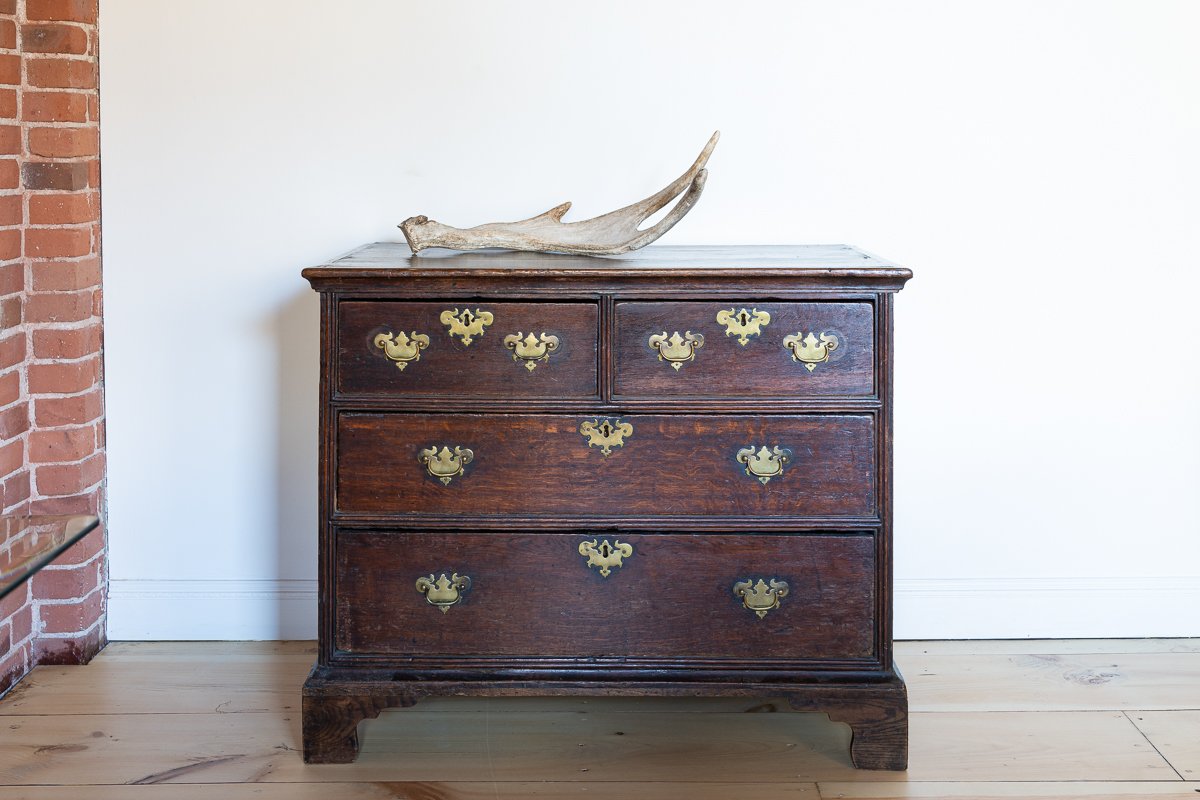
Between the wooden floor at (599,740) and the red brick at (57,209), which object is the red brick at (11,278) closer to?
the red brick at (57,209)

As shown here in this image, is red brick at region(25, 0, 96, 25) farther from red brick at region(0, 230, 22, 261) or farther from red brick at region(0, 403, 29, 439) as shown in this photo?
red brick at region(0, 403, 29, 439)

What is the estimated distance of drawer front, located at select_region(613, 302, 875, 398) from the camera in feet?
7.16

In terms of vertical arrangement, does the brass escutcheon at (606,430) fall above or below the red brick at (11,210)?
below

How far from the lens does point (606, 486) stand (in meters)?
2.22

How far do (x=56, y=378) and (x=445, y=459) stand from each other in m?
1.04

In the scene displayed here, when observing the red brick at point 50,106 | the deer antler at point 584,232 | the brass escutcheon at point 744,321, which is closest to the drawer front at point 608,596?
the brass escutcheon at point 744,321

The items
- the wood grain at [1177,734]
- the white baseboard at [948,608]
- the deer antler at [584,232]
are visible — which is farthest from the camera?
the white baseboard at [948,608]

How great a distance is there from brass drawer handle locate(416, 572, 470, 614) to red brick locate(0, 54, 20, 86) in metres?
1.36

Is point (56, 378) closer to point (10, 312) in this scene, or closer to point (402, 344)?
point (10, 312)

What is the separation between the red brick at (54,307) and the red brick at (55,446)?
24cm

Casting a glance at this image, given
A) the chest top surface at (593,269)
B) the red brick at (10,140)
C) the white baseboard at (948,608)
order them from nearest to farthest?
the chest top surface at (593,269)
the red brick at (10,140)
the white baseboard at (948,608)

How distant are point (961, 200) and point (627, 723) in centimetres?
136

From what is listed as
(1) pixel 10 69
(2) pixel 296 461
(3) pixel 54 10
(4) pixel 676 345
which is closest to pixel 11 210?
(1) pixel 10 69

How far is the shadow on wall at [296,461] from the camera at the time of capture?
2836 millimetres
